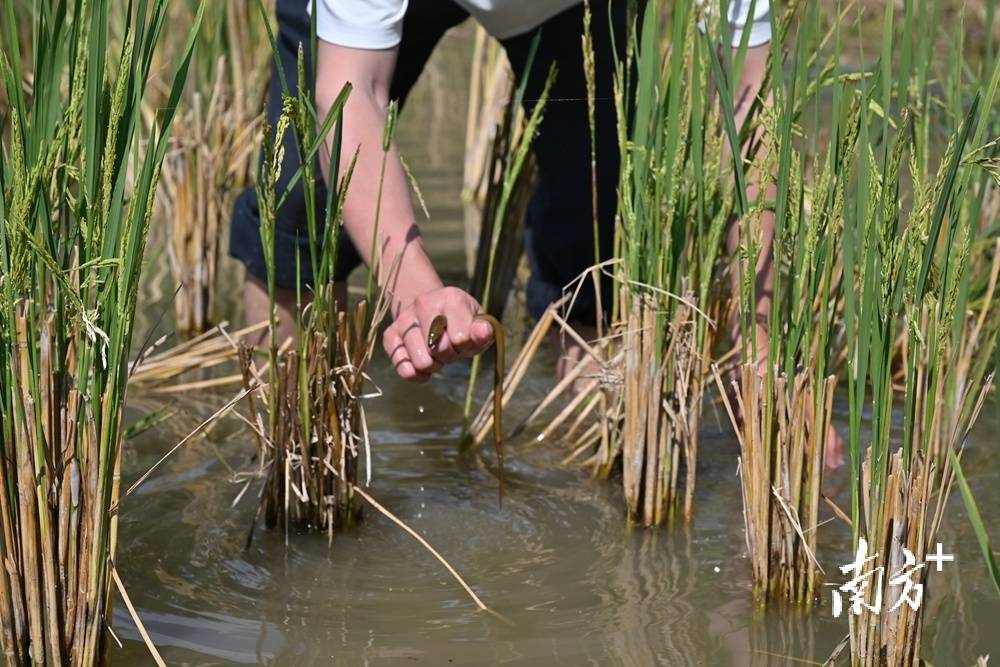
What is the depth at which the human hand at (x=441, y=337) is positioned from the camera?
1606 mm

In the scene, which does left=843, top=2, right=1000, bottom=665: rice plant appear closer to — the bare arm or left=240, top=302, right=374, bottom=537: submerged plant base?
the bare arm

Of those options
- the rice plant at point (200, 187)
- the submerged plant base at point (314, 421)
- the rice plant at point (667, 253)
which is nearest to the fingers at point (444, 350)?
the submerged plant base at point (314, 421)

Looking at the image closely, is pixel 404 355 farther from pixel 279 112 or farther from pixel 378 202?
pixel 279 112

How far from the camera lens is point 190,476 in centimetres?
224

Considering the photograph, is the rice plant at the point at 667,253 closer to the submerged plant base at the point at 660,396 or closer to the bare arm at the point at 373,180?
the submerged plant base at the point at 660,396

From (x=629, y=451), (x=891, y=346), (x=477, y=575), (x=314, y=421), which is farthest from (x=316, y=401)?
(x=891, y=346)

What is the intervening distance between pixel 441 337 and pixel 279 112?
1.99 ft

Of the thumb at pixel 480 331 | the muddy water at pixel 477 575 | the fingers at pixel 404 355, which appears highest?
the thumb at pixel 480 331

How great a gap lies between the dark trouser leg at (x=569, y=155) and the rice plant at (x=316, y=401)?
58 cm

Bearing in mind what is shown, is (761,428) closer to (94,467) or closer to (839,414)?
(94,467)

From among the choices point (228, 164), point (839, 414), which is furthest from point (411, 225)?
point (228, 164)

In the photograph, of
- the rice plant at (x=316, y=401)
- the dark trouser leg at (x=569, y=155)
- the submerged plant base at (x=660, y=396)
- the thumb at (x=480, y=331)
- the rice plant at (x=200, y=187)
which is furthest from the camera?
the rice plant at (x=200, y=187)

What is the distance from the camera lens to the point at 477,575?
189 centimetres

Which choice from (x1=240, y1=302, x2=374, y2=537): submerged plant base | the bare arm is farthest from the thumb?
(x1=240, y1=302, x2=374, y2=537): submerged plant base
